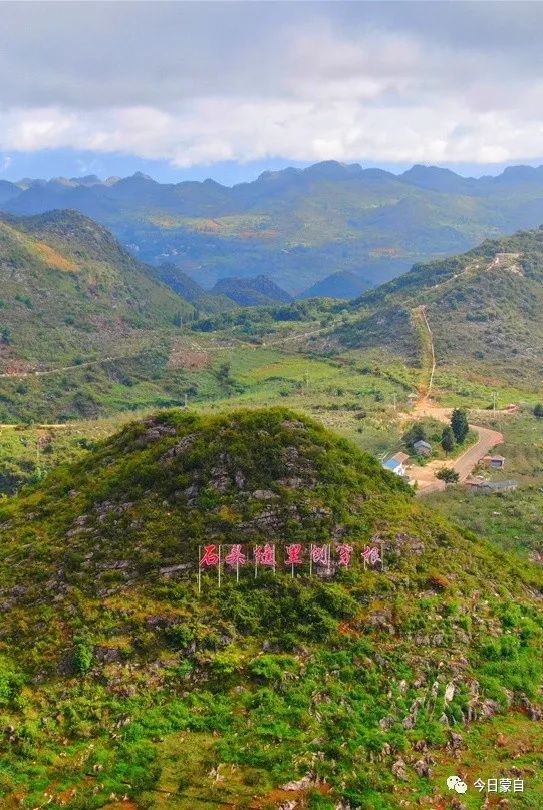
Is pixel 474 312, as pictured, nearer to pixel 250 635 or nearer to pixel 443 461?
pixel 443 461

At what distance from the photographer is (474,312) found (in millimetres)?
135375

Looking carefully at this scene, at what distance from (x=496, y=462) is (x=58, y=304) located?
383ft

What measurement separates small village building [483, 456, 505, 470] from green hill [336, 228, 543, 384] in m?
47.6

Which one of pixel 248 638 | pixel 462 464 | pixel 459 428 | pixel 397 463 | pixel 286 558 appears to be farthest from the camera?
pixel 459 428

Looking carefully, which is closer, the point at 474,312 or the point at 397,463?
the point at 397,463

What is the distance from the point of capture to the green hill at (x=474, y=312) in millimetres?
122062

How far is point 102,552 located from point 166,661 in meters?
5.71

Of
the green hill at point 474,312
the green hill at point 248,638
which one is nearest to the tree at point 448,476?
the green hill at point 248,638

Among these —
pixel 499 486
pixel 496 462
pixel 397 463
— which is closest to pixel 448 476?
pixel 499 486

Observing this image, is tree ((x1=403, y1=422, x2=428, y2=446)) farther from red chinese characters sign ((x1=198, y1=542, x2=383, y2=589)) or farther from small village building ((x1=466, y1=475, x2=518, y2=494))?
red chinese characters sign ((x1=198, y1=542, x2=383, y2=589))

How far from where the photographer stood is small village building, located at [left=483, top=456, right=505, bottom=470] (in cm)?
6506

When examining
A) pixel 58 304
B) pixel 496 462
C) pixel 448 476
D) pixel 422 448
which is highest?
pixel 58 304

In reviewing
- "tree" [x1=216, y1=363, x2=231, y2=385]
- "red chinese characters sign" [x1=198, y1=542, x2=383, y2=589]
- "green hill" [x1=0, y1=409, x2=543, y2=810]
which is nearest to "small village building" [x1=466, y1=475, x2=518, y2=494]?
"green hill" [x1=0, y1=409, x2=543, y2=810]

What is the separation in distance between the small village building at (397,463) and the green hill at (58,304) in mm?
79843
